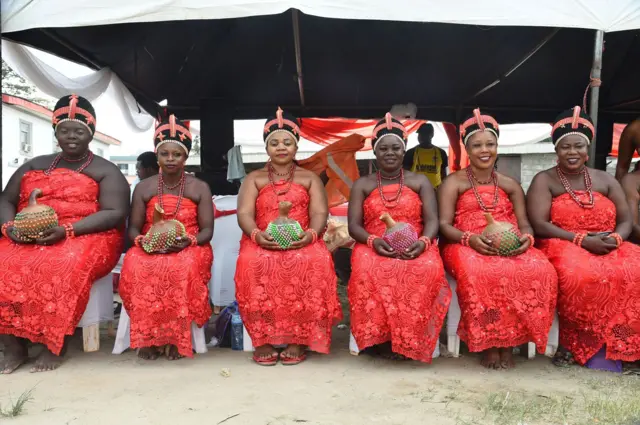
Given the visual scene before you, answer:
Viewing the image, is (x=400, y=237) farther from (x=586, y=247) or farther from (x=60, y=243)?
(x=60, y=243)

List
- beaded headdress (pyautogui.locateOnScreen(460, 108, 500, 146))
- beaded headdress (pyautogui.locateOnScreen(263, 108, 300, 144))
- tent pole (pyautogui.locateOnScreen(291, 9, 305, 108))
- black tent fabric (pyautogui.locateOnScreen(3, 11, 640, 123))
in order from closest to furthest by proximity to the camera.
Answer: beaded headdress (pyautogui.locateOnScreen(460, 108, 500, 146))
beaded headdress (pyautogui.locateOnScreen(263, 108, 300, 144))
tent pole (pyautogui.locateOnScreen(291, 9, 305, 108))
black tent fabric (pyautogui.locateOnScreen(3, 11, 640, 123))

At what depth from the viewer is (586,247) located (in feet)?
11.9

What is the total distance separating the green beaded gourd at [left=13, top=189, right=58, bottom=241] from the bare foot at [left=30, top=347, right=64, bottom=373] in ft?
2.55

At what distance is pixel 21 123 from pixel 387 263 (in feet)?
63.0

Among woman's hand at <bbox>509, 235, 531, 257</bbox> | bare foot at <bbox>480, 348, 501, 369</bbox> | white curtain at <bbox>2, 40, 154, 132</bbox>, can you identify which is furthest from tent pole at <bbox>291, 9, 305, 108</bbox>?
bare foot at <bbox>480, 348, 501, 369</bbox>

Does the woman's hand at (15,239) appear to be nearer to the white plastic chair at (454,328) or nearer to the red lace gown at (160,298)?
the red lace gown at (160,298)

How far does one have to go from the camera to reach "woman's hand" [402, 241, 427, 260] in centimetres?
356

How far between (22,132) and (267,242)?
1878 cm

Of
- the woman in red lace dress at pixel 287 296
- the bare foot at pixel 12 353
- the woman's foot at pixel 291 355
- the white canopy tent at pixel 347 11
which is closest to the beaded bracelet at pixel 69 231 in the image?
the bare foot at pixel 12 353

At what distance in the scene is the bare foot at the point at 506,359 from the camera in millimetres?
3596

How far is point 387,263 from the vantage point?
3.56 m

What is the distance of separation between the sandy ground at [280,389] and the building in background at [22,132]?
15929 millimetres

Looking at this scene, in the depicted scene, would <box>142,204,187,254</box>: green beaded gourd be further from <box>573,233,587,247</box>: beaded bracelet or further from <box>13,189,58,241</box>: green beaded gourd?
<box>573,233,587,247</box>: beaded bracelet

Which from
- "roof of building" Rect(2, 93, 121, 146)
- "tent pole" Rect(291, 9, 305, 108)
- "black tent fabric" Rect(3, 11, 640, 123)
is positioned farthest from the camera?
"roof of building" Rect(2, 93, 121, 146)
